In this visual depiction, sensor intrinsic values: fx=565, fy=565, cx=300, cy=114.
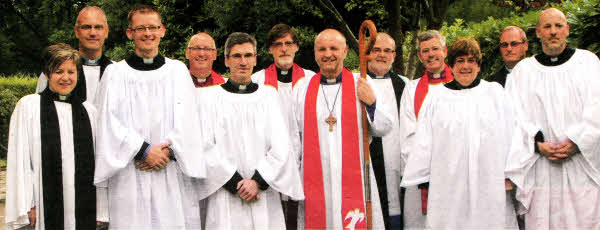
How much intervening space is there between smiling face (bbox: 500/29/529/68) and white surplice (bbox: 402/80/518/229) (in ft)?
2.84

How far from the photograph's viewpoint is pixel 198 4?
12141 mm

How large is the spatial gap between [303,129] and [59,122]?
6.55ft

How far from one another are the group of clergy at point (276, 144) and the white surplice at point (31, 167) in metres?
0.01

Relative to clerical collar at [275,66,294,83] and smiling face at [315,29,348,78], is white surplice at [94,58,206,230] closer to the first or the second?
smiling face at [315,29,348,78]

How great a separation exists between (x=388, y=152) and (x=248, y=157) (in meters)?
1.49

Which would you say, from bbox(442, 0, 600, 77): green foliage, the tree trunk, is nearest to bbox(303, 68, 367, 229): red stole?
bbox(442, 0, 600, 77): green foliage

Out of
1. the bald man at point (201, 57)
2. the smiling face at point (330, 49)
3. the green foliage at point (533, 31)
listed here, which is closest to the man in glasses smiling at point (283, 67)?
the bald man at point (201, 57)

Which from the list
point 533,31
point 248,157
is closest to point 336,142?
point 248,157

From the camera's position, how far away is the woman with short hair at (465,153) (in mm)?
4625

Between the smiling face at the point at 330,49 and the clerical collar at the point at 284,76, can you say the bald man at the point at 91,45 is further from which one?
the smiling face at the point at 330,49

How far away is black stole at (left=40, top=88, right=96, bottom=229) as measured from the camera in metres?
4.25

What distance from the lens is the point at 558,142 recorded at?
15.4ft

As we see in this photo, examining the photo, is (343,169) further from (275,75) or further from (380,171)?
(275,75)

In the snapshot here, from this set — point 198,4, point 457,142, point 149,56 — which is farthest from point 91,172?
point 198,4
